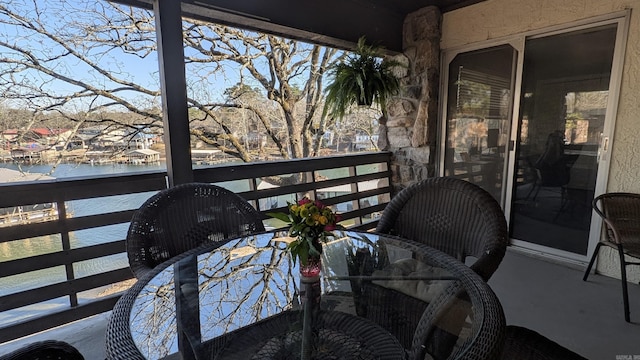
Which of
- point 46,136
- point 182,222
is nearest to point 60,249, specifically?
point 182,222

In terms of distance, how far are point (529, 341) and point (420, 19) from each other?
3.49 m

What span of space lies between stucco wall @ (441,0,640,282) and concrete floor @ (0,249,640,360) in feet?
1.40

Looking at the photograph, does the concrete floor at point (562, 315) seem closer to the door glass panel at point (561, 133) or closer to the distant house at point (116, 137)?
the door glass panel at point (561, 133)

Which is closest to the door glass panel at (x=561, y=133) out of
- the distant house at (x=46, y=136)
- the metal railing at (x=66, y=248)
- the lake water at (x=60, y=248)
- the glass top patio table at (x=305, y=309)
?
the glass top patio table at (x=305, y=309)

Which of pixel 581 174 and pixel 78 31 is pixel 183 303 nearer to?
pixel 581 174

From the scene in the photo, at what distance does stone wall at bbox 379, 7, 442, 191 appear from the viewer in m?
3.64

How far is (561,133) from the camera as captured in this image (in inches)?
115

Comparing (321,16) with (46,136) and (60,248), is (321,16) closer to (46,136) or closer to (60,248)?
(60,248)

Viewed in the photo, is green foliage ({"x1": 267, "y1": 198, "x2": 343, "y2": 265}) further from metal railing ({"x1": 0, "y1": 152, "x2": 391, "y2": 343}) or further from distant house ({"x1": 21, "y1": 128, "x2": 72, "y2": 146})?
distant house ({"x1": 21, "y1": 128, "x2": 72, "y2": 146})

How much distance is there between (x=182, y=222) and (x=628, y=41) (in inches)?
140

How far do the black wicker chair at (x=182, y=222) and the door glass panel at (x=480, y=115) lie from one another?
2.74m

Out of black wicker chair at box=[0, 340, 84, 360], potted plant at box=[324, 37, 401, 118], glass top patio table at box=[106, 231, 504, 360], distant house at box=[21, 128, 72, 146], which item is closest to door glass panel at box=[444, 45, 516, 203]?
potted plant at box=[324, 37, 401, 118]

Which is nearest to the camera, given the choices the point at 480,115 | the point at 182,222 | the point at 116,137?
the point at 182,222

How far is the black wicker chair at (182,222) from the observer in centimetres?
153
